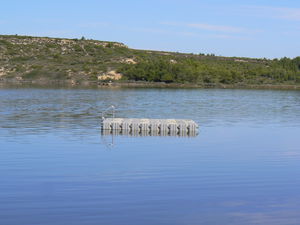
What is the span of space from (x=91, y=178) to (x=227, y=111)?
38.9 m

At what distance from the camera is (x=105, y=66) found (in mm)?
134750

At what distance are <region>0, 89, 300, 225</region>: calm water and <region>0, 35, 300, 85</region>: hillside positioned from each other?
297 ft

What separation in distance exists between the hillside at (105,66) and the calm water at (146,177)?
90.6 meters

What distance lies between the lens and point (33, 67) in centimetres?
13262

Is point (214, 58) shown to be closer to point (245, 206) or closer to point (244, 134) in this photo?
point (244, 134)

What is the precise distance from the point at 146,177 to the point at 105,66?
11497 cm

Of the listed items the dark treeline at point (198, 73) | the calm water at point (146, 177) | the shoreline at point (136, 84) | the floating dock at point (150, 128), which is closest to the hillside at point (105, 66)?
the dark treeline at point (198, 73)

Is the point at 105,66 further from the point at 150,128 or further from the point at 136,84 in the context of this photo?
the point at 150,128

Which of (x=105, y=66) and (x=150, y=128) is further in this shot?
(x=105, y=66)

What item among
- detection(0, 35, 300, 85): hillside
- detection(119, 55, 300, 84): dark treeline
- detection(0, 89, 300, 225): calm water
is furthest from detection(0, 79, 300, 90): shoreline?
detection(0, 89, 300, 225): calm water

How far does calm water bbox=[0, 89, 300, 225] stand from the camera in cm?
1595

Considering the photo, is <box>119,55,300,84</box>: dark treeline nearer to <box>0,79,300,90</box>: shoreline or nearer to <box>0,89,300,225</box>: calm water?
<box>0,79,300,90</box>: shoreline

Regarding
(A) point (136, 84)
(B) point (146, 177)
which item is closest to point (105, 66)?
(A) point (136, 84)

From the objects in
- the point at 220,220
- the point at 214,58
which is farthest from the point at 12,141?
the point at 214,58
